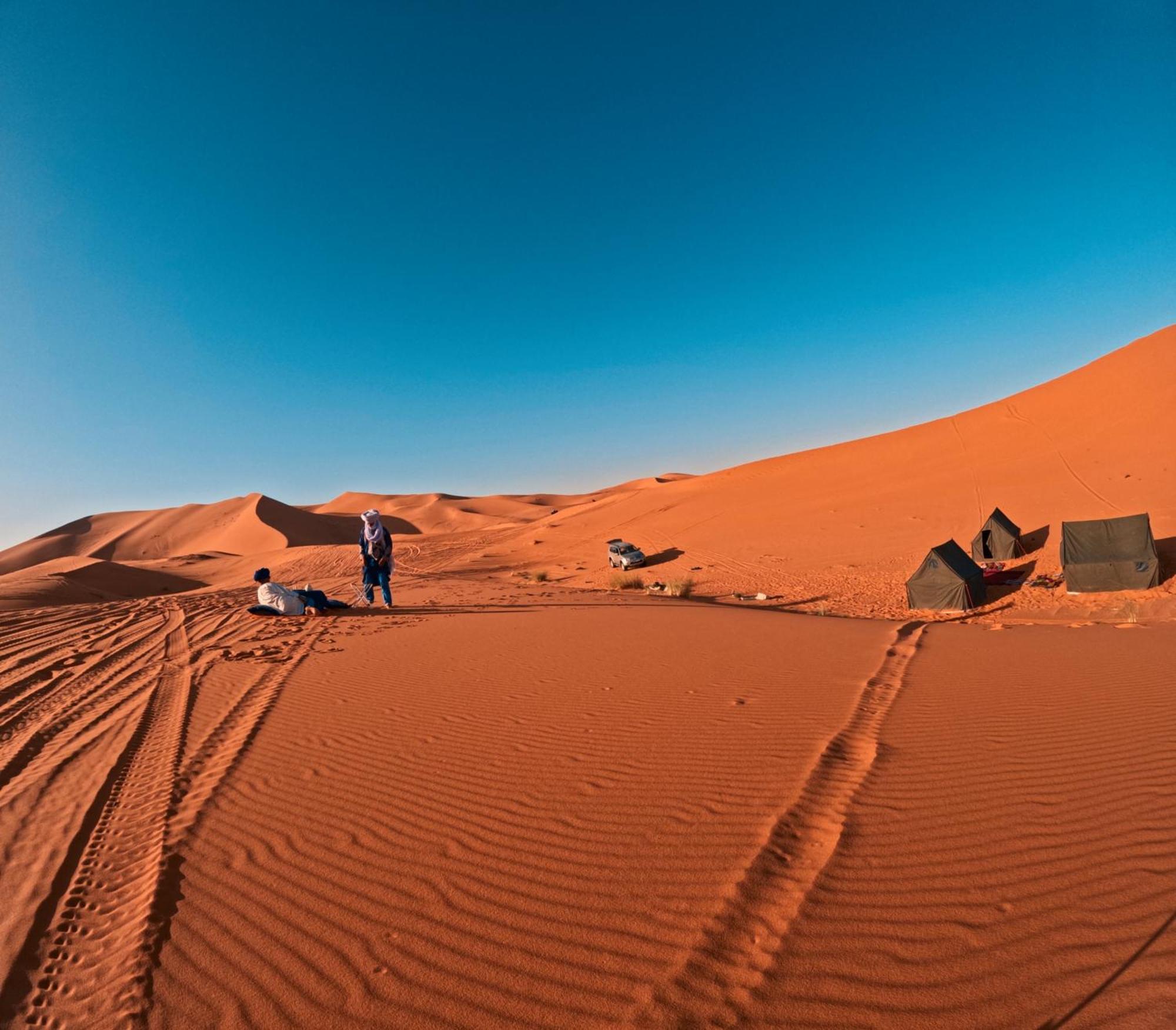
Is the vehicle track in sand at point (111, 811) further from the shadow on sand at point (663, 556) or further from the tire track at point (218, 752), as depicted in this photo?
the shadow on sand at point (663, 556)

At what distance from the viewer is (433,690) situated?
6.98 m

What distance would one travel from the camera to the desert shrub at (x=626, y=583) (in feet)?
68.7

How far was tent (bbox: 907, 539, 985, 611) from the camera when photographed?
1398 cm

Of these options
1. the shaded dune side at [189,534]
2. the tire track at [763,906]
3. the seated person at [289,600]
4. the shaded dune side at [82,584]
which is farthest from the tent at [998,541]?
the shaded dune side at [189,534]

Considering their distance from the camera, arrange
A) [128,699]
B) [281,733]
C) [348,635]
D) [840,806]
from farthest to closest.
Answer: [348,635], [128,699], [281,733], [840,806]

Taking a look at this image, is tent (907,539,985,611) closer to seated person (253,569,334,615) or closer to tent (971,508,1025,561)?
tent (971,508,1025,561)

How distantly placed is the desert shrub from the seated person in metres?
10.5

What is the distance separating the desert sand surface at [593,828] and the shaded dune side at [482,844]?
0.02m

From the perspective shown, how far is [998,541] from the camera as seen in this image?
59.3 ft

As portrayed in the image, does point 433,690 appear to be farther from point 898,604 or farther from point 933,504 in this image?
point 933,504

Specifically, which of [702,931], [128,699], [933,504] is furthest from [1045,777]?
[933,504]

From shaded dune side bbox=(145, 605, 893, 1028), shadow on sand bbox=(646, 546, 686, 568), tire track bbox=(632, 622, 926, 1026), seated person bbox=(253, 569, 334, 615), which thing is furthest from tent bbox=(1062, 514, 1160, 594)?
seated person bbox=(253, 569, 334, 615)

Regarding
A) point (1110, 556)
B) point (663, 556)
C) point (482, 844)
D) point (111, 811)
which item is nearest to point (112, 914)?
point (111, 811)

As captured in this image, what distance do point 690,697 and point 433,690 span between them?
3.03 metres
